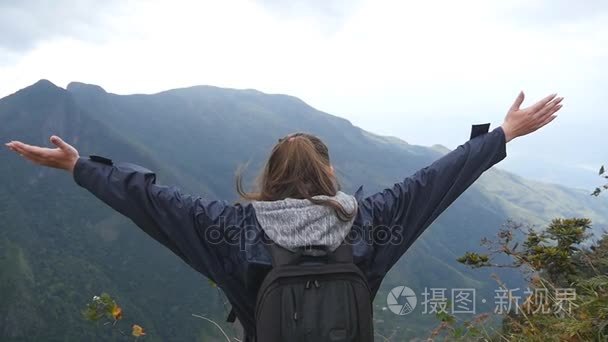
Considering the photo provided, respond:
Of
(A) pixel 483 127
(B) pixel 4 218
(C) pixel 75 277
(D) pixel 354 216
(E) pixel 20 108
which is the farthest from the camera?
(E) pixel 20 108

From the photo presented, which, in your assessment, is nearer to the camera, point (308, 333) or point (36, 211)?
point (308, 333)

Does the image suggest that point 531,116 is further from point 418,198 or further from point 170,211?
point 170,211

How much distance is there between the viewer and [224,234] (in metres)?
2.11

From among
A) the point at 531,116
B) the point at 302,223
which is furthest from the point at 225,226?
the point at 531,116

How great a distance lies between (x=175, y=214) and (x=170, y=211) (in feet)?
0.08

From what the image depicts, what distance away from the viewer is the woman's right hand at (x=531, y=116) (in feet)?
8.20

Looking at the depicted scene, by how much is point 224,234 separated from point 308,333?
1.70 feet

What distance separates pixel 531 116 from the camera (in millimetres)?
2512

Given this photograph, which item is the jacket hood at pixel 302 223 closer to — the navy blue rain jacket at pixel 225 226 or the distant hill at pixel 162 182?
the navy blue rain jacket at pixel 225 226

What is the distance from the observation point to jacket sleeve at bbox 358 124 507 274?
7.28 ft

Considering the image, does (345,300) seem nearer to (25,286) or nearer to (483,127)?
(483,127)

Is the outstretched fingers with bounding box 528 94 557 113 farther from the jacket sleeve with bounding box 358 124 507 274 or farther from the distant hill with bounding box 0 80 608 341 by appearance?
the distant hill with bounding box 0 80 608 341

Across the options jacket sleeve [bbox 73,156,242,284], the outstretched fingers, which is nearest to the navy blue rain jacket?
jacket sleeve [bbox 73,156,242,284]

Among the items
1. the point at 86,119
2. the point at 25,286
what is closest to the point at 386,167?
the point at 86,119
